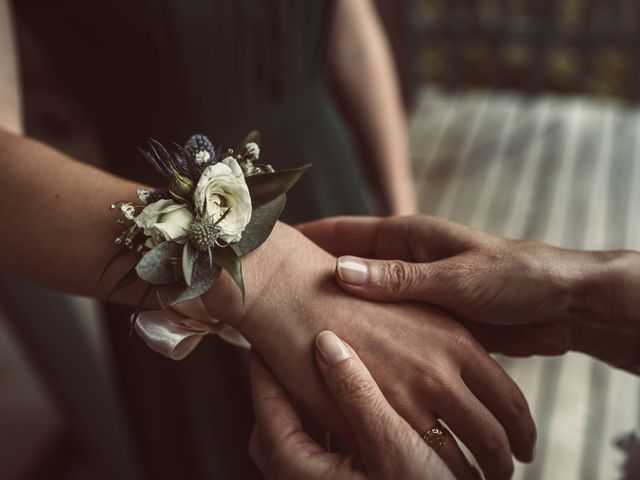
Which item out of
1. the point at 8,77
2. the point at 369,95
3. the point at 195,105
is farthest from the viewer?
the point at 369,95

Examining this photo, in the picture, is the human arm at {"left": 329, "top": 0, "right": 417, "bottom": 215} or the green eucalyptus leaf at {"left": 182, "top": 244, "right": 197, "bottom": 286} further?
the human arm at {"left": 329, "top": 0, "right": 417, "bottom": 215}

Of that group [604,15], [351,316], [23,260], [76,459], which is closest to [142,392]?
[23,260]

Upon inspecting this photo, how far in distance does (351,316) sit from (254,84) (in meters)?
0.52

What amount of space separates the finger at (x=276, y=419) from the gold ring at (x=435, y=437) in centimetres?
11

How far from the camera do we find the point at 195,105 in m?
0.93

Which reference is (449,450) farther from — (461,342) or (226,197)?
(226,197)

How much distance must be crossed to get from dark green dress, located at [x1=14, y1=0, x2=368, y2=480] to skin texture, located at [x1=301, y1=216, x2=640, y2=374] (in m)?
0.38

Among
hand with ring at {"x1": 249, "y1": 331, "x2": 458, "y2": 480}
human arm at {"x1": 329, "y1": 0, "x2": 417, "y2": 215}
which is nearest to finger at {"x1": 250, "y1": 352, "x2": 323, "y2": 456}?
hand with ring at {"x1": 249, "y1": 331, "x2": 458, "y2": 480}

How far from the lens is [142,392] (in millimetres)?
1037

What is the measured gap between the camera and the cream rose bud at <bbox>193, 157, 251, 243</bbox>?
1.81ft

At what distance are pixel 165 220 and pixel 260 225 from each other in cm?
9

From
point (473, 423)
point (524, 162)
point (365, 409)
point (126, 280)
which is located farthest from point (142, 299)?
point (524, 162)

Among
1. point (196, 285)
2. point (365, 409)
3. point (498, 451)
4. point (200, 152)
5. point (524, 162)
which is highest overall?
point (200, 152)

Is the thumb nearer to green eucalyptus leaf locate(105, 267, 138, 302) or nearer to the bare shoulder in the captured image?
green eucalyptus leaf locate(105, 267, 138, 302)
